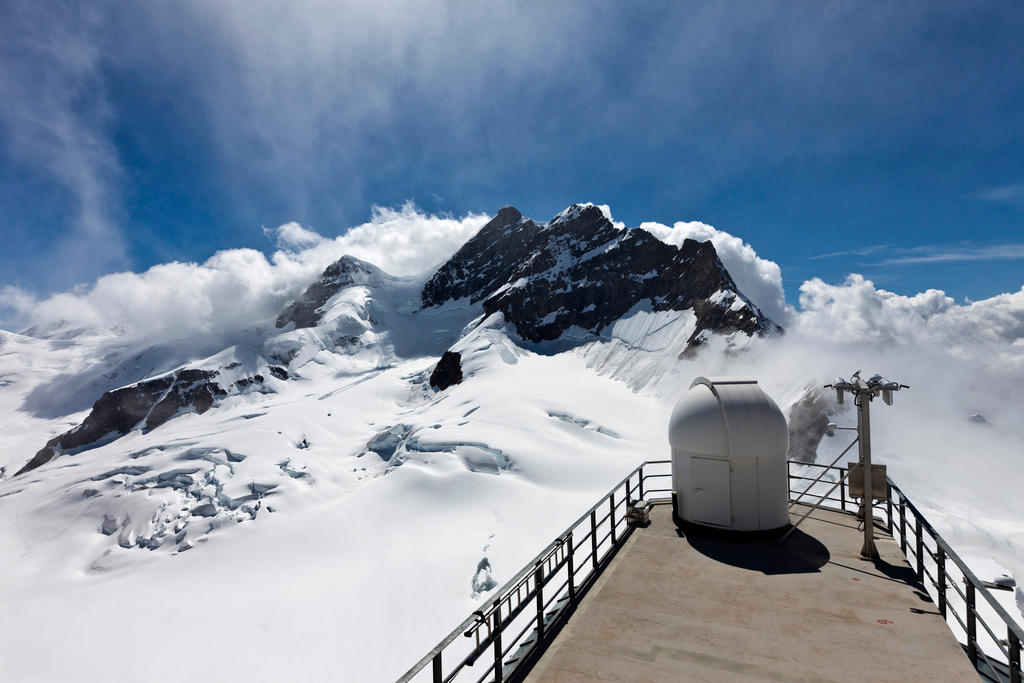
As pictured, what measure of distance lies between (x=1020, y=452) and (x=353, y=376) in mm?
150929

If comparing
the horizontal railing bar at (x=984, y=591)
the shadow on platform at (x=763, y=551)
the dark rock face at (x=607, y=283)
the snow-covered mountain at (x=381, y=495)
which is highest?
the dark rock face at (x=607, y=283)

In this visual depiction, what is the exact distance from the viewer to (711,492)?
1109 centimetres

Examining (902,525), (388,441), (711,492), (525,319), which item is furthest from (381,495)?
(525,319)

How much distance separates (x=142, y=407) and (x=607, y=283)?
145 meters

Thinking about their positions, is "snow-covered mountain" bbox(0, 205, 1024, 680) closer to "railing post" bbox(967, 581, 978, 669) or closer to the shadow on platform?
the shadow on platform

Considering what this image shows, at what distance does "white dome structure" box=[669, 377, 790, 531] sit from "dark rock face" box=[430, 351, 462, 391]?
9095 centimetres

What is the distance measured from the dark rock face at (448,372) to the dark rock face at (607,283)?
19902mm

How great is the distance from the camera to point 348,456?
69750 millimetres

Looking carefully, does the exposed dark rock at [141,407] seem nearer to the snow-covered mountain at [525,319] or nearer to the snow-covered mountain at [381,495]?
the snow-covered mountain at [525,319]

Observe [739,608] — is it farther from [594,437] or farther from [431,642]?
[594,437]

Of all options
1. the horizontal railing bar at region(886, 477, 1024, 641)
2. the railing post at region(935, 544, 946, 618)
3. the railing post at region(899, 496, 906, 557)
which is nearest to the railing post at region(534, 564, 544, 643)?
the horizontal railing bar at region(886, 477, 1024, 641)

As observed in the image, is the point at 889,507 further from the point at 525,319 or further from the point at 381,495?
the point at 525,319

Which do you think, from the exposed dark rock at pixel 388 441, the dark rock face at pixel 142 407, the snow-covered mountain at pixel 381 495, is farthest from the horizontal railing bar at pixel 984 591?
the dark rock face at pixel 142 407

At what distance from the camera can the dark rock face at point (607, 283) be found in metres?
80.9
